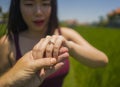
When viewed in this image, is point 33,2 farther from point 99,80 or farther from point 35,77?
point 99,80

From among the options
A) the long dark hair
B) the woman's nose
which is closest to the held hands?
the woman's nose

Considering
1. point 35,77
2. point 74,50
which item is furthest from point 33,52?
point 74,50

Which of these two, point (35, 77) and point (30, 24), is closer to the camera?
point (35, 77)

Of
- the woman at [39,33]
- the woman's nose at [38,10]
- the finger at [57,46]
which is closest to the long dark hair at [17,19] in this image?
the woman at [39,33]

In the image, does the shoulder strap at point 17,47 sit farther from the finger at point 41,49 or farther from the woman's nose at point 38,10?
the finger at point 41,49

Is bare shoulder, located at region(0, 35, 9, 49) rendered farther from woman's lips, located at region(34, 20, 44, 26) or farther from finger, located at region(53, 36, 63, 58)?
finger, located at region(53, 36, 63, 58)
